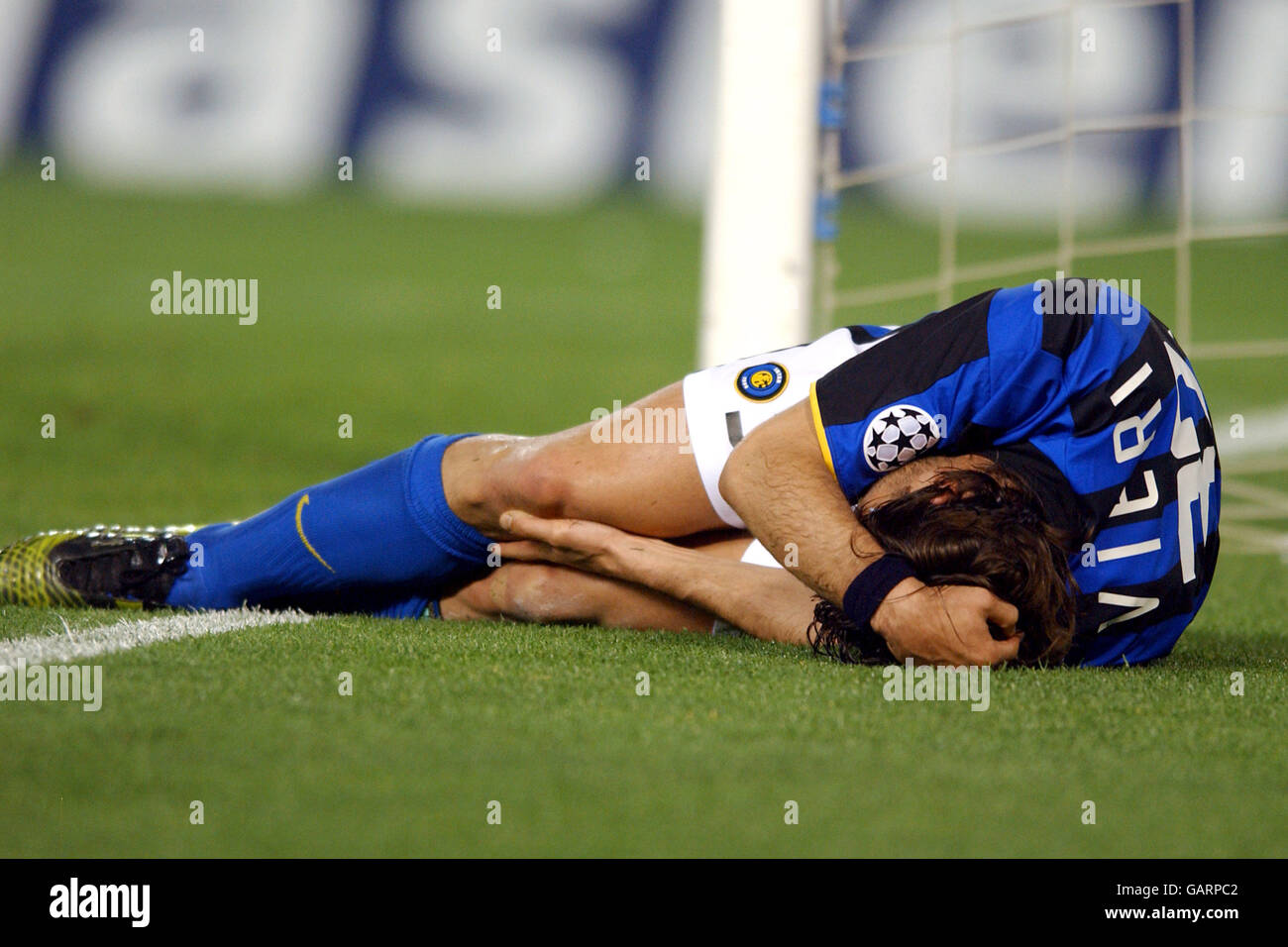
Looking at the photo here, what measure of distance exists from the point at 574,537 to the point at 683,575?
19cm

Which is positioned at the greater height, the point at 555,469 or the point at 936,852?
the point at 555,469

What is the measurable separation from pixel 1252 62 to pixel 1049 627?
975 centimetres

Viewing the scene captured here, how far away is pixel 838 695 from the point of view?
1.84 m

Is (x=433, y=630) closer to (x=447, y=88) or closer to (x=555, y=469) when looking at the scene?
(x=555, y=469)

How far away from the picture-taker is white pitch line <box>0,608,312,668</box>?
201 centimetres

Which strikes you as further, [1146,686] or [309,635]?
[309,635]

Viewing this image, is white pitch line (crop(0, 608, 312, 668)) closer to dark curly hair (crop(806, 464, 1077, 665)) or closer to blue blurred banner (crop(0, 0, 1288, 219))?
dark curly hair (crop(806, 464, 1077, 665))

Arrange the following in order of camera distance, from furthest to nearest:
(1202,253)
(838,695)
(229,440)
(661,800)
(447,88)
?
(1202,253) → (447,88) → (229,440) → (838,695) → (661,800)

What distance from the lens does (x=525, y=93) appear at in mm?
Answer: 10617

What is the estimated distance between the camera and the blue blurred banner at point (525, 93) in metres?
10.2

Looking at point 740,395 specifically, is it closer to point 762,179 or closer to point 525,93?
point 762,179

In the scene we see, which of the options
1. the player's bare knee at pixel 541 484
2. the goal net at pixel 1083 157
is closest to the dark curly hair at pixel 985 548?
the player's bare knee at pixel 541 484

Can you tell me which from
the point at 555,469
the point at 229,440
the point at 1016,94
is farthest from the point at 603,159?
the point at 555,469

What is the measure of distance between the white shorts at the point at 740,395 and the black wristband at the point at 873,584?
349 millimetres
